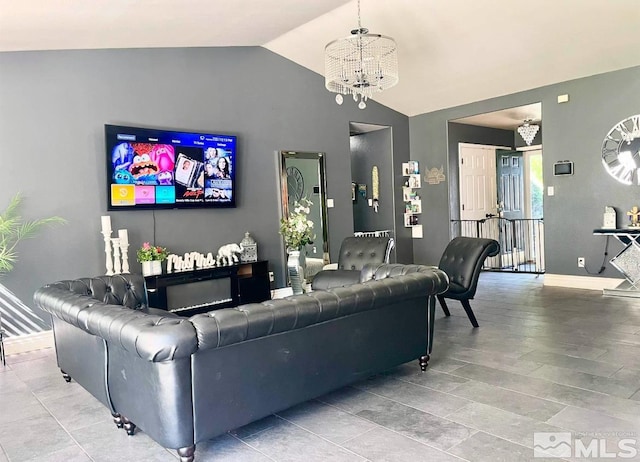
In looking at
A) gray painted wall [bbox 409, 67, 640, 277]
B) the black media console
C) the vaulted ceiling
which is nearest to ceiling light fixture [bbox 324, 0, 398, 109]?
the vaulted ceiling

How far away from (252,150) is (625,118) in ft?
15.5

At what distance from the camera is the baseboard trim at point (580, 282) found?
20.9ft

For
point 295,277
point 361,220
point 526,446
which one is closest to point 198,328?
point 526,446

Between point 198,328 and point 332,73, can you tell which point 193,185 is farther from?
point 198,328

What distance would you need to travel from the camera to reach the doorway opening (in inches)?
330

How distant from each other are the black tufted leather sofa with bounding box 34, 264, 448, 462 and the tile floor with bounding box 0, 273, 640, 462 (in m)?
0.18

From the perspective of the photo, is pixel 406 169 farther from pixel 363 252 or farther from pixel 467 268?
pixel 467 268

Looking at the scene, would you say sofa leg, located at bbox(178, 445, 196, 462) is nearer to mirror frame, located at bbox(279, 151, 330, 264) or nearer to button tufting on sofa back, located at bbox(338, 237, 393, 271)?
button tufting on sofa back, located at bbox(338, 237, 393, 271)

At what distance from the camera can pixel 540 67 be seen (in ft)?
20.7

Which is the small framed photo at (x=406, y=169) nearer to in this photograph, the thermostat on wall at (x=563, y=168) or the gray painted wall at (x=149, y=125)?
the gray painted wall at (x=149, y=125)

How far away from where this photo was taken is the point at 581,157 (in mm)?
6555

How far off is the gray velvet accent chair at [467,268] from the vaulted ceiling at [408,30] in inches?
98.4

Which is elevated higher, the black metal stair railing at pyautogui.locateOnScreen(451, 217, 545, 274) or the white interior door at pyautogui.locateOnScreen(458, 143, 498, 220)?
the white interior door at pyautogui.locateOnScreen(458, 143, 498, 220)

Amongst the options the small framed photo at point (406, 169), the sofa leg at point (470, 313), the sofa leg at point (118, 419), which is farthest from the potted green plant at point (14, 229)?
the small framed photo at point (406, 169)
